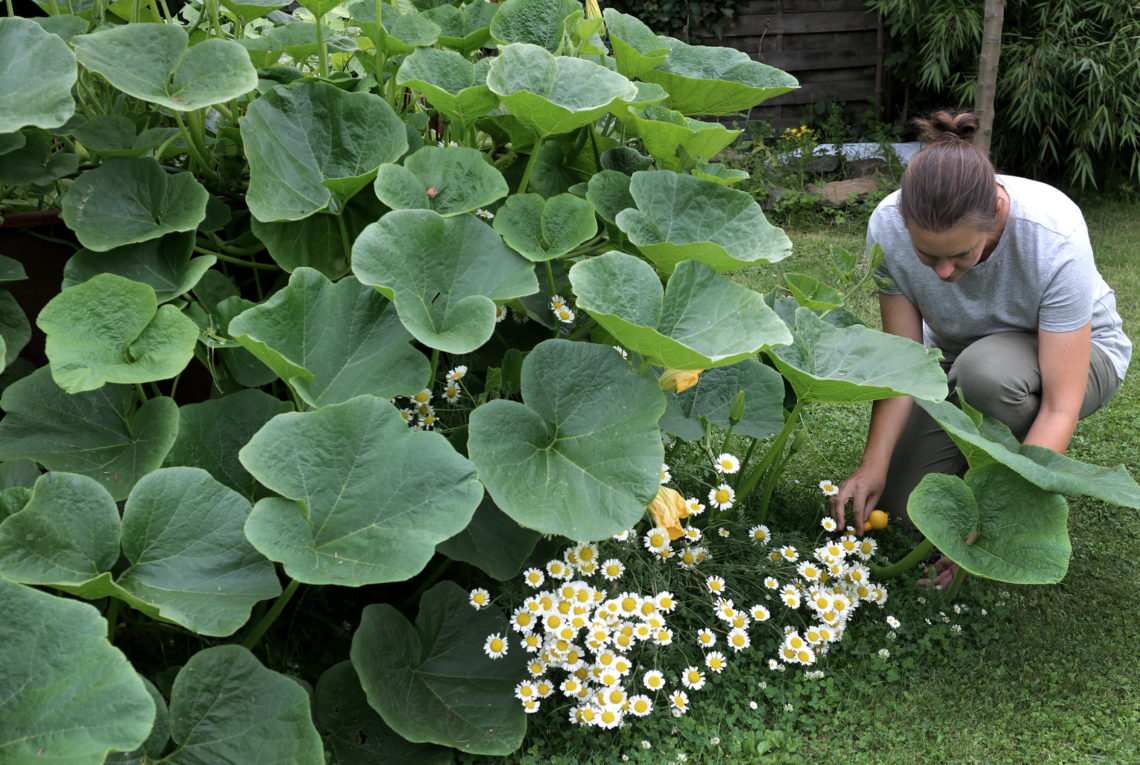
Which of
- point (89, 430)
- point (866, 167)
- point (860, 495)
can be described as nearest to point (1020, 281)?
point (860, 495)

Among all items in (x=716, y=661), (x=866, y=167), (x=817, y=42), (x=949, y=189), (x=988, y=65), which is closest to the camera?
(x=716, y=661)

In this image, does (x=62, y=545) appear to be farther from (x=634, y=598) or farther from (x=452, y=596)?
(x=634, y=598)

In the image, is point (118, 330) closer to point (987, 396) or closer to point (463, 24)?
point (463, 24)

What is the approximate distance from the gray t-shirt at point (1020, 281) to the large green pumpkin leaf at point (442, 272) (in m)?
1.17

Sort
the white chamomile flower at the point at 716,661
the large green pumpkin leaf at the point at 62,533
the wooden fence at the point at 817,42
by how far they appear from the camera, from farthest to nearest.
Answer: the wooden fence at the point at 817,42
the white chamomile flower at the point at 716,661
the large green pumpkin leaf at the point at 62,533

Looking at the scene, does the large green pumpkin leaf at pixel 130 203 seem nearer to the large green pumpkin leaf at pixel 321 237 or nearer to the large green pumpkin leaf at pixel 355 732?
the large green pumpkin leaf at pixel 321 237

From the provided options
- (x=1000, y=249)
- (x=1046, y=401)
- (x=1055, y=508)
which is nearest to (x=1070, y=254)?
(x=1000, y=249)

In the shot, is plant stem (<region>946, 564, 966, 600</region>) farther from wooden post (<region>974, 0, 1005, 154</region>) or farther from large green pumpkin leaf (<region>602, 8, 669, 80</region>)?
wooden post (<region>974, 0, 1005, 154</region>)

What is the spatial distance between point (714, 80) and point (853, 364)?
2.03ft

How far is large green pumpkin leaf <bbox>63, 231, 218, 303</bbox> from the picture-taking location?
139 cm

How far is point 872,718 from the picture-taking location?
1.67 m

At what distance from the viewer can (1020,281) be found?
2.15m

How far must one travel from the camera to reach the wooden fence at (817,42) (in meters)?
6.46

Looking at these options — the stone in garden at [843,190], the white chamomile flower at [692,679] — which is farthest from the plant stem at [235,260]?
the stone in garden at [843,190]
